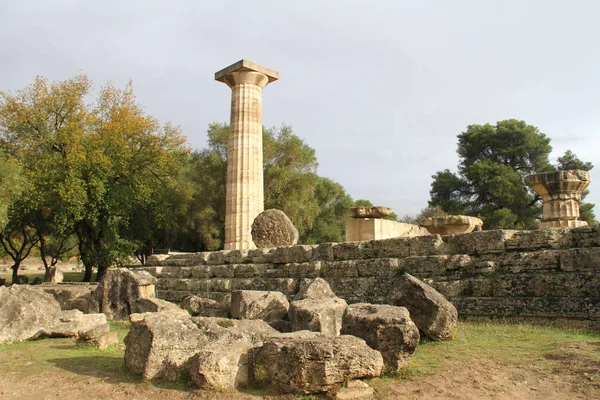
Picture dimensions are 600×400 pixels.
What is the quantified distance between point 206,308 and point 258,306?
1884 mm

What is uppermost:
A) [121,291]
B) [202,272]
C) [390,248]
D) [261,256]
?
[390,248]

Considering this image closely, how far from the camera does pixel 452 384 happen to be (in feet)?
14.2

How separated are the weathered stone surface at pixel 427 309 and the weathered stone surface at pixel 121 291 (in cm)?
598

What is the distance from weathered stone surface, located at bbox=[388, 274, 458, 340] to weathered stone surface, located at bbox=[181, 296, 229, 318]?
135 inches

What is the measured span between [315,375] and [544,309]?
11.8 feet

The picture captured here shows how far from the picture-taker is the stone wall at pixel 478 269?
249 inches

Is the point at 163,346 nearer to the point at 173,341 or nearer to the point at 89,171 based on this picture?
the point at 173,341

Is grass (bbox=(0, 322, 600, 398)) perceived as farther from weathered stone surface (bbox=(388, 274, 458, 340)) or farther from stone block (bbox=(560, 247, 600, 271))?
stone block (bbox=(560, 247, 600, 271))

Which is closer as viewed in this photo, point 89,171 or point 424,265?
point 424,265

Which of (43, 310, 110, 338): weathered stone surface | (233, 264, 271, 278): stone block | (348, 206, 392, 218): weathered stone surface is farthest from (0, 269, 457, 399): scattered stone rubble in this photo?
(348, 206, 392, 218): weathered stone surface

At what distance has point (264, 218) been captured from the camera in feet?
41.4

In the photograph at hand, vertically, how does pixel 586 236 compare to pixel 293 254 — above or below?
above

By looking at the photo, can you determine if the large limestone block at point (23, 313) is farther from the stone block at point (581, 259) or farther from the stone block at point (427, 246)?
the stone block at point (581, 259)

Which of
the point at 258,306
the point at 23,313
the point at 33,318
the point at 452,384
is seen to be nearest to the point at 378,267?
the point at 258,306
